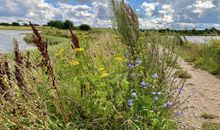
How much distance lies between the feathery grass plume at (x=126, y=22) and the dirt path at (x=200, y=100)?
1.81 metres

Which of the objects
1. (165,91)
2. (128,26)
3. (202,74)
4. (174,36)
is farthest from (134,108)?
(202,74)

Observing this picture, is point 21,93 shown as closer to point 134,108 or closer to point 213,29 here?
point 134,108

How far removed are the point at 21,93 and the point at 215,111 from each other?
4.05m

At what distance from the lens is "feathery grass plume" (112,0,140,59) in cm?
774

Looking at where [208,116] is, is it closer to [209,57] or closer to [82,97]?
[82,97]

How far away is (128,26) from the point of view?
793 centimetres

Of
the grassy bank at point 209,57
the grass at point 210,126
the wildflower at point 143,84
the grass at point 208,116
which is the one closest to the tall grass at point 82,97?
the wildflower at point 143,84

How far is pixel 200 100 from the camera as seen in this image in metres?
7.57

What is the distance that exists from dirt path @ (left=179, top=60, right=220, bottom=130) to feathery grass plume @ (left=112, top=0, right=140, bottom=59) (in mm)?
1808

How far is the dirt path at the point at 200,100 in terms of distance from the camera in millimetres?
5827

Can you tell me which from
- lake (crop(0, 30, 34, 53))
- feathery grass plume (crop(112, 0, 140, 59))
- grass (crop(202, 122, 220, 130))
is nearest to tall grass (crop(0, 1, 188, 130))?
grass (crop(202, 122, 220, 130))

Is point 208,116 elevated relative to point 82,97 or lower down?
lower down

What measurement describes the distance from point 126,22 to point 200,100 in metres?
2.33

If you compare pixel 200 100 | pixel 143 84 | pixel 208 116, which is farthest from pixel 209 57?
pixel 143 84
